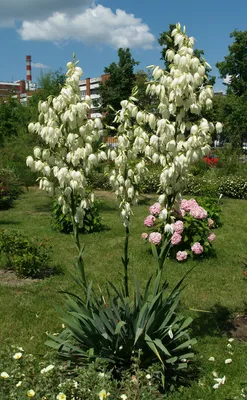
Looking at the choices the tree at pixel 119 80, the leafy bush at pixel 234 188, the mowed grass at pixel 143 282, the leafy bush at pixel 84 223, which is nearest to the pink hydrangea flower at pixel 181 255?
the mowed grass at pixel 143 282

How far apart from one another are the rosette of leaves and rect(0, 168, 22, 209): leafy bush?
10.4 metres

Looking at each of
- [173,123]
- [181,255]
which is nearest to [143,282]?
[181,255]

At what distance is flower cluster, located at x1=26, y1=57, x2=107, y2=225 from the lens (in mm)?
3742

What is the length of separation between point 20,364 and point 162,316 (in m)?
1.27

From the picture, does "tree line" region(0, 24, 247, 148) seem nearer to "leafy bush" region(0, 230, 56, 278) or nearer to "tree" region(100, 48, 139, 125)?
"tree" region(100, 48, 139, 125)

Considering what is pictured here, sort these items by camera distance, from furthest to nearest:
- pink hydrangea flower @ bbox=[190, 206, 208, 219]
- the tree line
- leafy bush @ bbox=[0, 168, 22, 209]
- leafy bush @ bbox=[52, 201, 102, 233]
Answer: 1. the tree line
2. leafy bush @ bbox=[0, 168, 22, 209]
3. leafy bush @ bbox=[52, 201, 102, 233]
4. pink hydrangea flower @ bbox=[190, 206, 208, 219]

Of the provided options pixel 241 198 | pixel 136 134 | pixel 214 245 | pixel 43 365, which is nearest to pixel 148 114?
pixel 136 134

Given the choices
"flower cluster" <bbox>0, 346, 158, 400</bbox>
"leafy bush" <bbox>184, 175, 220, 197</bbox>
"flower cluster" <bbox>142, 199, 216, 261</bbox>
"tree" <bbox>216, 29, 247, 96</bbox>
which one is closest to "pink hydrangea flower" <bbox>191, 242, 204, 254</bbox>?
"flower cluster" <bbox>142, 199, 216, 261</bbox>

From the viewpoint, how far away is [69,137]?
3.73m

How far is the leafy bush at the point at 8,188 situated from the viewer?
46.8 feet

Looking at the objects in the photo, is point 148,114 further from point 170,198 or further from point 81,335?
point 81,335

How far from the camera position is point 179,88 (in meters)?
3.75

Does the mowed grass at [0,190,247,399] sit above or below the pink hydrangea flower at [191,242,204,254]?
below

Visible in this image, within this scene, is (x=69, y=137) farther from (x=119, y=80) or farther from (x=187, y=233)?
(x=119, y=80)
